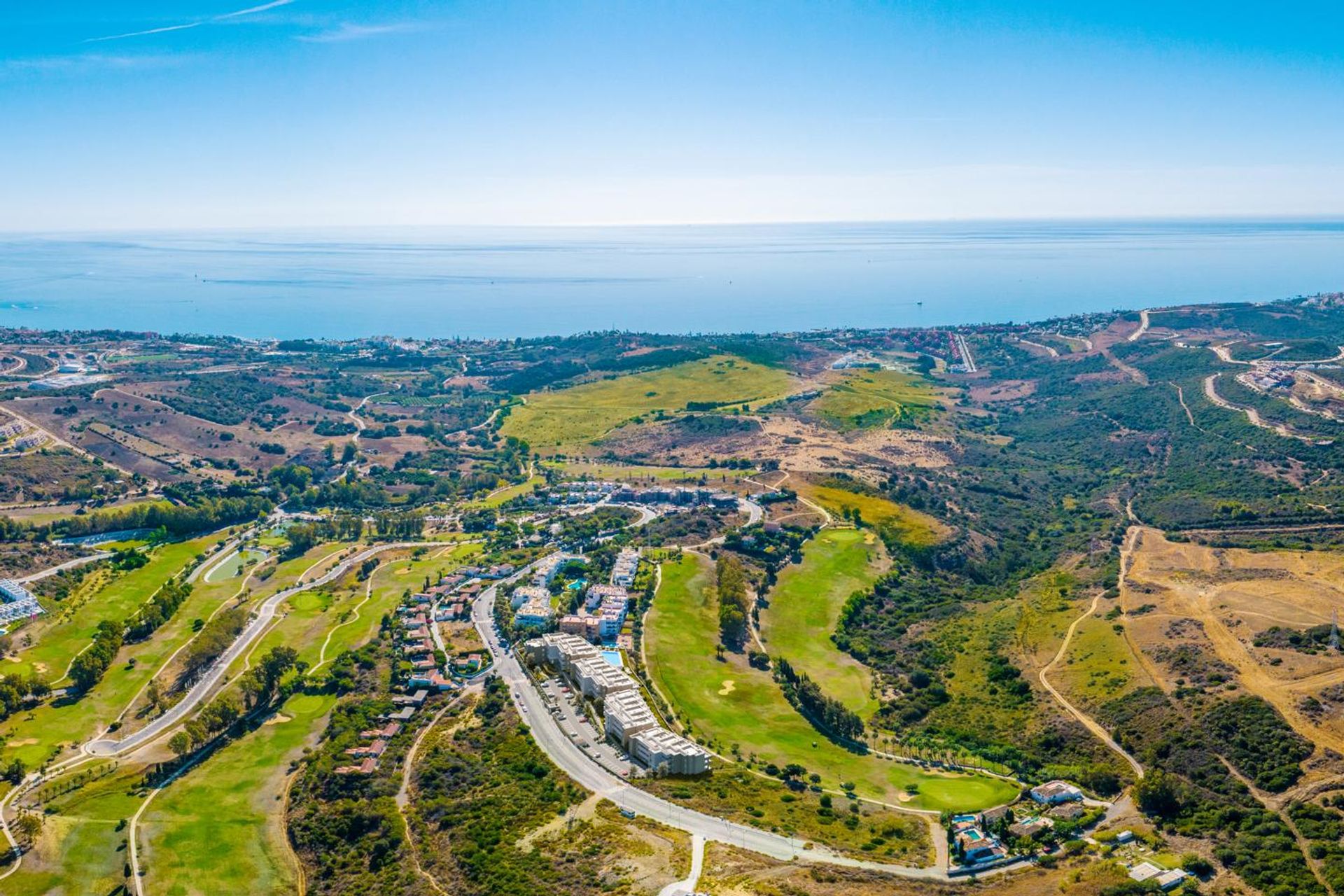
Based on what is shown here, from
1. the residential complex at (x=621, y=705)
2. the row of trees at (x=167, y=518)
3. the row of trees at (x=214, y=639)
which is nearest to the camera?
the residential complex at (x=621, y=705)

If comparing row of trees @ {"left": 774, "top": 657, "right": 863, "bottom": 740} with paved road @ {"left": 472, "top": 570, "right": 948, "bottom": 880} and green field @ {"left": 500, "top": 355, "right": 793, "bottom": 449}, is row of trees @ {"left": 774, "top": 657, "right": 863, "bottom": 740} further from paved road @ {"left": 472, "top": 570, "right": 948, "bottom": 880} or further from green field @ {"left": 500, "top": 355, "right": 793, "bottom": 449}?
green field @ {"left": 500, "top": 355, "right": 793, "bottom": 449}

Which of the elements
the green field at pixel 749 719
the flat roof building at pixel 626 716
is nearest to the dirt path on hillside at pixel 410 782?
the flat roof building at pixel 626 716

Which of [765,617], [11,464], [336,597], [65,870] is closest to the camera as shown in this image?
[65,870]

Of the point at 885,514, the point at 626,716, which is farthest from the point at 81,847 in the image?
the point at 885,514

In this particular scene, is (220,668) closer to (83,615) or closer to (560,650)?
(83,615)

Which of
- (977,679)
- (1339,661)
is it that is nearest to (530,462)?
(977,679)

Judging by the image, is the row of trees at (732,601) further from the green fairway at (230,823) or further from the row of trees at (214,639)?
the row of trees at (214,639)

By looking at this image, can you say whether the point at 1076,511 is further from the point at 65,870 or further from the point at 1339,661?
the point at 65,870
